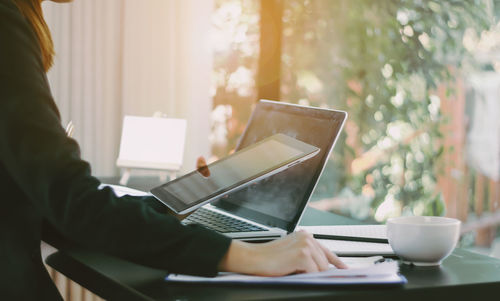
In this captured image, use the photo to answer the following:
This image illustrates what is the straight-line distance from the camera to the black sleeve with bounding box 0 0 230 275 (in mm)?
754

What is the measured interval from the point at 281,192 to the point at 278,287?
0.43 meters

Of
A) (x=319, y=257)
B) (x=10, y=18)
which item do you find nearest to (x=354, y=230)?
(x=319, y=257)

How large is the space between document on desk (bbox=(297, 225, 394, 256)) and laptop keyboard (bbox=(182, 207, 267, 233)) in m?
0.12

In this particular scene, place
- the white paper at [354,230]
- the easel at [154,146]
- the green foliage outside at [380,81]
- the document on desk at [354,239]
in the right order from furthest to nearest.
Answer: the green foliage outside at [380,81]
the easel at [154,146]
the white paper at [354,230]
the document on desk at [354,239]

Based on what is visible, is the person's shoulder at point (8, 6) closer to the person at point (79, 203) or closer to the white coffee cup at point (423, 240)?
the person at point (79, 203)

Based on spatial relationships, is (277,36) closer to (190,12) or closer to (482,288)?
(190,12)

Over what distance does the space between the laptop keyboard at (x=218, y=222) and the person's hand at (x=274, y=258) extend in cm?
32

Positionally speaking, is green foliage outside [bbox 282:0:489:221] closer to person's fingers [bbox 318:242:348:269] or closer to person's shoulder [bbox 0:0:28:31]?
person's fingers [bbox 318:242:348:269]

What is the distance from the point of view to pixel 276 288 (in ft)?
2.58

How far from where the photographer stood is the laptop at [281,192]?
3.71 feet

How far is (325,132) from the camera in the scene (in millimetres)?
1176

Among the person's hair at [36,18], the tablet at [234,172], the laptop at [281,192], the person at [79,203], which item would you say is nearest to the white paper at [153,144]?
the laptop at [281,192]

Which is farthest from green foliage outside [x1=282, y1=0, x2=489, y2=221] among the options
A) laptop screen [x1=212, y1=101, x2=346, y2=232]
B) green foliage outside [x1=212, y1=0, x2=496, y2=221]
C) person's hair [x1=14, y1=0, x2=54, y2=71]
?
person's hair [x1=14, y1=0, x2=54, y2=71]

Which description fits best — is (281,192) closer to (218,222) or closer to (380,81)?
(218,222)
